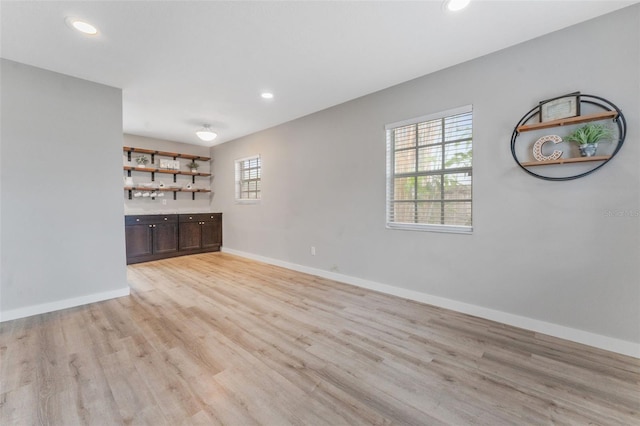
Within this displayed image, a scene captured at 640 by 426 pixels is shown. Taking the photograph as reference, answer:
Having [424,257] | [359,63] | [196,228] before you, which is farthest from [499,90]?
[196,228]

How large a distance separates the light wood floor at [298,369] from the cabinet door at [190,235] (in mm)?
2845

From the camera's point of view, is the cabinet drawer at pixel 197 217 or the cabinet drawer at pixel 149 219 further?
the cabinet drawer at pixel 197 217

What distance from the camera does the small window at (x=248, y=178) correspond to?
5.59m

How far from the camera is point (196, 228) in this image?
6031 mm

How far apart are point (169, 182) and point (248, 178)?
6.25 ft

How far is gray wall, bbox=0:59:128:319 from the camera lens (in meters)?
2.73

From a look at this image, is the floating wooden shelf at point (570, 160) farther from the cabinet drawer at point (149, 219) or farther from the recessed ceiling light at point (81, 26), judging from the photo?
the cabinet drawer at point (149, 219)

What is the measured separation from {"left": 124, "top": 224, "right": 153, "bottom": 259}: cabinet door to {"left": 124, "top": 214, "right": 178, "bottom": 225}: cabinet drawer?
78 millimetres

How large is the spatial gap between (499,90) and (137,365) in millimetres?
3875

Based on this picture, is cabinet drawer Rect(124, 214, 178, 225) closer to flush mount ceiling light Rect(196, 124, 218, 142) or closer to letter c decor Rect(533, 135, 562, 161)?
flush mount ceiling light Rect(196, 124, 218, 142)

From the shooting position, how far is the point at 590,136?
2123mm

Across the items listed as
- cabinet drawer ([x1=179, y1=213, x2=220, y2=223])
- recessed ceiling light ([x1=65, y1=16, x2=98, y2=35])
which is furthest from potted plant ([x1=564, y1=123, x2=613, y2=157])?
cabinet drawer ([x1=179, y1=213, x2=220, y2=223])

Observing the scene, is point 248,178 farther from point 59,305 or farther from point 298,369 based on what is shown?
point 298,369

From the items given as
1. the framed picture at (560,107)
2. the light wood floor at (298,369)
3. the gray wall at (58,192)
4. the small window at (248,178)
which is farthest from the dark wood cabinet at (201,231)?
the framed picture at (560,107)
